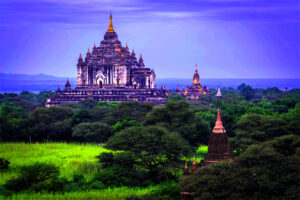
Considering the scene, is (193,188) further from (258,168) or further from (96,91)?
(96,91)

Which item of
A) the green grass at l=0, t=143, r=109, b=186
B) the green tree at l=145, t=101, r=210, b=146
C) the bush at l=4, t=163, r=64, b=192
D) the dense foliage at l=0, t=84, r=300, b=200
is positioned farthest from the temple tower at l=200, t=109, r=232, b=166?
the green tree at l=145, t=101, r=210, b=146

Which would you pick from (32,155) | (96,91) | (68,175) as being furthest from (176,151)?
(96,91)

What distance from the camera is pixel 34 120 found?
57906 millimetres

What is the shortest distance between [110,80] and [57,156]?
4280 centimetres

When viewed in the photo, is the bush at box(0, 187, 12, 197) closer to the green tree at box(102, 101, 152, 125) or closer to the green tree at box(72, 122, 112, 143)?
the green tree at box(72, 122, 112, 143)

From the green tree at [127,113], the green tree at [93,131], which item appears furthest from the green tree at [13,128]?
the green tree at [127,113]

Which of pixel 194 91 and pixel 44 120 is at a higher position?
pixel 194 91

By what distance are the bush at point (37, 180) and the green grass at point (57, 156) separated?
77.5 inches

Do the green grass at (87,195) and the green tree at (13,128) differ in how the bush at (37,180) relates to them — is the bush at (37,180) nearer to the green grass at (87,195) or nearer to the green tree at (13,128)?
the green grass at (87,195)

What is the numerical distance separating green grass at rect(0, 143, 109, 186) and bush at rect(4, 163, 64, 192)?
1.97 m

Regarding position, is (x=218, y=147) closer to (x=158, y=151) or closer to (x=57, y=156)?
(x=158, y=151)

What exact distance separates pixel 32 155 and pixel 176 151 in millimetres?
15940

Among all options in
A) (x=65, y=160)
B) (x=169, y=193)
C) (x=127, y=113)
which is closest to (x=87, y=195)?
(x=169, y=193)

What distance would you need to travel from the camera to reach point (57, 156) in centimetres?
4672
